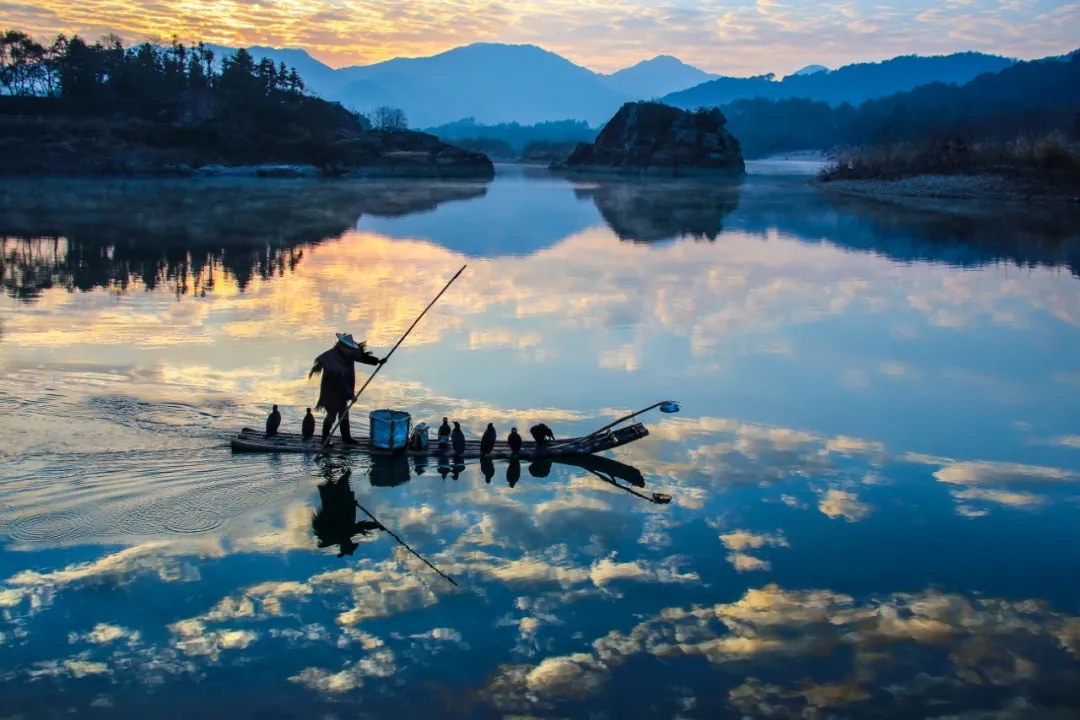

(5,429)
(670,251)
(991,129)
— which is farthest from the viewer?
(991,129)

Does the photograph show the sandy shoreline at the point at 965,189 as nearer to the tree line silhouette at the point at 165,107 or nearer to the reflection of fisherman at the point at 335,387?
the tree line silhouette at the point at 165,107

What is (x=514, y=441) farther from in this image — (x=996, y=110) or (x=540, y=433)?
Answer: (x=996, y=110)

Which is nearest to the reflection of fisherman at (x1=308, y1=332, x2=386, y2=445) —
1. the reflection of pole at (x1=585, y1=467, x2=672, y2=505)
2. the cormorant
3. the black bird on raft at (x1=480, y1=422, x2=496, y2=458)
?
the cormorant

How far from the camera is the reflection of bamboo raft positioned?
39.0 ft

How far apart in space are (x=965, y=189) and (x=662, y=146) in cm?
5974

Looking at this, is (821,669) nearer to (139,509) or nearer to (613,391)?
(139,509)

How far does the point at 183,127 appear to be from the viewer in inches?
3327

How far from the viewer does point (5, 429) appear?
1247 centimetres

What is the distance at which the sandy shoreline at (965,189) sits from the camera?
62.8 meters

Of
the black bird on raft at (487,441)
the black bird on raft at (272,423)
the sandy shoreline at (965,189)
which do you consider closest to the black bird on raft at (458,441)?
the black bird on raft at (487,441)

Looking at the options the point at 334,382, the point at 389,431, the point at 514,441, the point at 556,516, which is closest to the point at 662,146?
the point at 334,382

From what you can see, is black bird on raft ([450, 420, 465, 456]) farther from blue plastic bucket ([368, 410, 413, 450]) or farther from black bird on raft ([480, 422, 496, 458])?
blue plastic bucket ([368, 410, 413, 450])

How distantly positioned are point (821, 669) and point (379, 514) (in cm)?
496

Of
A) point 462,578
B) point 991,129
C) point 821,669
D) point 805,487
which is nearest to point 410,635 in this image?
point 462,578
